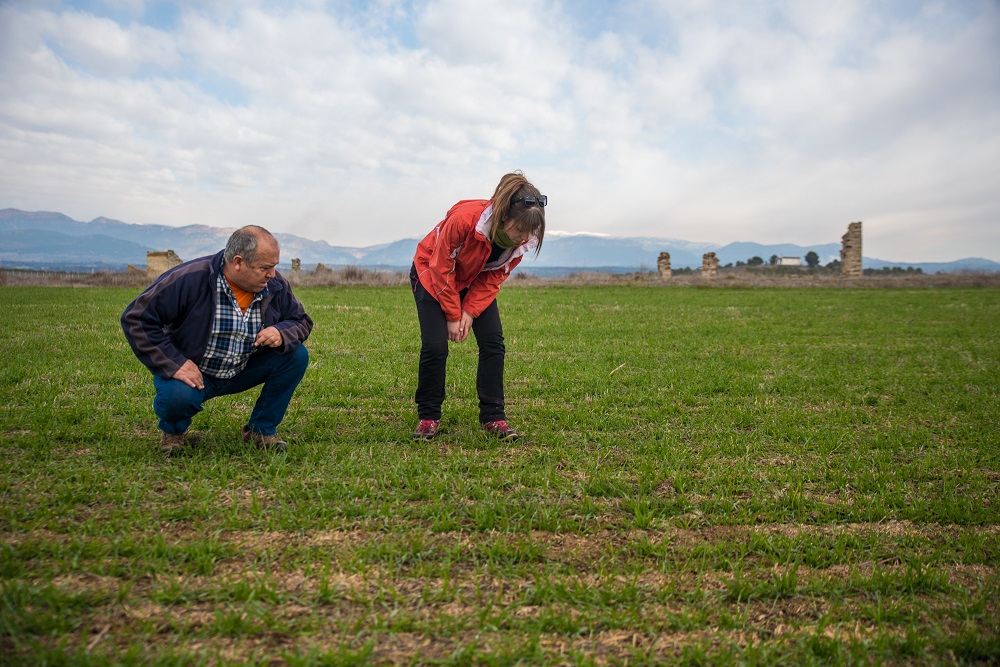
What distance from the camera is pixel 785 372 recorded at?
7.36m

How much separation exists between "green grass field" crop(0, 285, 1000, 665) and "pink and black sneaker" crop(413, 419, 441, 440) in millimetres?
88

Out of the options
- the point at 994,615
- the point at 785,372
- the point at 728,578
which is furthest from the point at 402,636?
the point at 785,372

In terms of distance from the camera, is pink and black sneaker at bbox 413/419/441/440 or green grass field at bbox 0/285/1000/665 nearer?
green grass field at bbox 0/285/1000/665

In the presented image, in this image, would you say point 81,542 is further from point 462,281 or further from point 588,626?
point 462,281

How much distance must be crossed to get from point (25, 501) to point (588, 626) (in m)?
2.96

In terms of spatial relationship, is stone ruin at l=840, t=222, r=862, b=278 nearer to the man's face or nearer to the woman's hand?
the woman's hand

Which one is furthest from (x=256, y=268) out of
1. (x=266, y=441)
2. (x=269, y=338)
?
(x=266, y=441)

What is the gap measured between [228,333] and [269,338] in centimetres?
25

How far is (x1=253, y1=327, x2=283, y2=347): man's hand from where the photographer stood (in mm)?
3805

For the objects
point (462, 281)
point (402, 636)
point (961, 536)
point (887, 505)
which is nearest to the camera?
point (402, 636)

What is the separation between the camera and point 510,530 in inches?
116

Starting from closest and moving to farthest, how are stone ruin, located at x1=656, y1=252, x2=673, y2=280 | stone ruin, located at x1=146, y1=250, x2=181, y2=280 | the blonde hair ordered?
1. the blonde hair
2. stone ruin, located at x1=146, y1=250, x2=181, y2=280
3. stone ruin, located at x1=656, y1=252, x2=673, y2=280

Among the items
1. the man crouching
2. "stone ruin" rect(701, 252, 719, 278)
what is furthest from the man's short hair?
"stone ruin" rect(701, 252, 719, 278)

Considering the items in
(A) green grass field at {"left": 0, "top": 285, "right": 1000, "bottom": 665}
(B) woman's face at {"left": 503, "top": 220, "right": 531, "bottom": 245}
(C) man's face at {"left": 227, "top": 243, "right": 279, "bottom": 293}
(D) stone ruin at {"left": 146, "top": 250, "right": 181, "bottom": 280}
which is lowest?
(A) green grass field at {"left": 0, "top": 285, "right": 1000, "bottom": 665}
